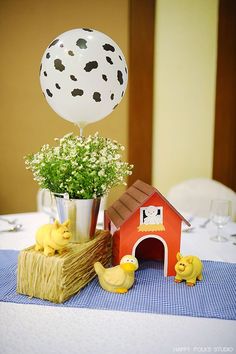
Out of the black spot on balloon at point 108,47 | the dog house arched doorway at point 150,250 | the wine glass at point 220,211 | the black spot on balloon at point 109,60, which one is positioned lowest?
the dog house arched doorway at point 150,250

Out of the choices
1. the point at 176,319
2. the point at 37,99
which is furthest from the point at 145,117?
the point at 176,319

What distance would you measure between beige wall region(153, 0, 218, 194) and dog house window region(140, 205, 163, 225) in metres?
2.04

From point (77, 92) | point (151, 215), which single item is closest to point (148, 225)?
point (151, 215)

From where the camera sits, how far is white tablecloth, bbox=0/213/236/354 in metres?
1.00

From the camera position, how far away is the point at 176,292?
1.32 m

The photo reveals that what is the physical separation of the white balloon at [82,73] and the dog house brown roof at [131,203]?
358mm

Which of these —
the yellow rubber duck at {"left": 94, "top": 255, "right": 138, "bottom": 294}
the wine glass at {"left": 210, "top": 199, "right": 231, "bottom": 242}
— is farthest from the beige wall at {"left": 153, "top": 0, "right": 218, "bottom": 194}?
the yellow rubber duck at {"left": 94, "top": 255, "right": 138, "bottom": 294}

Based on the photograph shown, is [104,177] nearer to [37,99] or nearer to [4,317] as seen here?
[4,317]

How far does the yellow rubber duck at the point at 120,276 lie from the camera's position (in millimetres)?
1302

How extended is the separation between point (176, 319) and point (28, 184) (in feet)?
8.78

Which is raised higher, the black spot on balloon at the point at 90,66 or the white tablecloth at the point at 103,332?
the black spot on balloon at the point at 90,66

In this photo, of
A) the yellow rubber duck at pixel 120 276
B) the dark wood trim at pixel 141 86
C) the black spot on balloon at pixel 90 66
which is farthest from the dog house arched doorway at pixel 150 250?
the dark wood trim at pixel 141 86

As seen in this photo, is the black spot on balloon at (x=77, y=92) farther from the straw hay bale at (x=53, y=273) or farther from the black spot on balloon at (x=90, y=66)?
the straw hay bale at (x=53, y=273)

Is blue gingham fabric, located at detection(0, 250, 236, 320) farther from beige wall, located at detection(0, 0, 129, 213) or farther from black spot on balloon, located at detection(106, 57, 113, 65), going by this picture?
beige wall, located at detection(0, 0, 129, 213)
